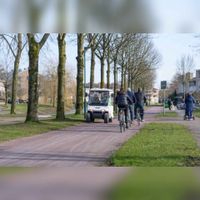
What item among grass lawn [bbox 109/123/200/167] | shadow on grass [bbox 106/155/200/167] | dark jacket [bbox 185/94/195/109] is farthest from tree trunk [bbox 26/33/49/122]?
shadow on grass [bbox 106/155/200/167]

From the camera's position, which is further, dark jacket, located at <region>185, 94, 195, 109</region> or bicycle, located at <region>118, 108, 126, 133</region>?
dark jacket, located at <region>185, 94, 195, 109</region>

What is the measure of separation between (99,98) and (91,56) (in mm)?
11471

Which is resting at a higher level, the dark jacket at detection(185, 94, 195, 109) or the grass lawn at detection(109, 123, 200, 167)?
the dark jacket at detection(185, 94, 195, 109)

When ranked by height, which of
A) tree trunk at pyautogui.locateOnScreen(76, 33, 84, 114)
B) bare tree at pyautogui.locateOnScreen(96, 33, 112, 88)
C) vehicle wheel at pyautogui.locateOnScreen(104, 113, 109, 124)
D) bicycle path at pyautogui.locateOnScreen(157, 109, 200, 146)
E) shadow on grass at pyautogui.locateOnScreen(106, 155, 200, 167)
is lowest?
shadow on grass at pyautogui.locateOnScreen(106, 155, 200, 167)

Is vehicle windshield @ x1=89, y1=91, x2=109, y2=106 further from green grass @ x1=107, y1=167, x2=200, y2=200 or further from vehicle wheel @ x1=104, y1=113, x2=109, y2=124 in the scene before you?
green grass @ x1=107, y1=167, x2=200, y2=200

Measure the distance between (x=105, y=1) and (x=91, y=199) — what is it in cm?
310

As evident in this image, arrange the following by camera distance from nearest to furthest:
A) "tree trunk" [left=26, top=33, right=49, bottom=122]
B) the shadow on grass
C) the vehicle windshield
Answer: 1. the shadow on grass
2. "tree trunk" [left=26, top=33, right=49, bottom=122]
3. the vehicle windshield

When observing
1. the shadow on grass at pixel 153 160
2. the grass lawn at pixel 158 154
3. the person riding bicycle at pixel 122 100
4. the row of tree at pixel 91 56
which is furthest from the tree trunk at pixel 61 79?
the shadow on grass at pixel 153 160

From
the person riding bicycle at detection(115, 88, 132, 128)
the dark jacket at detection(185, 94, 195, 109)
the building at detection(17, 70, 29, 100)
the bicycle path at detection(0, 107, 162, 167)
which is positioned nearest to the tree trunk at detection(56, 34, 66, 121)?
the person riding bicycle at detection(115, 88, 132, 128)

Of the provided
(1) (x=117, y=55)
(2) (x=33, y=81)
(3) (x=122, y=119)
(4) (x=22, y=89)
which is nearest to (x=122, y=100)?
(3) (x=122, y=119)

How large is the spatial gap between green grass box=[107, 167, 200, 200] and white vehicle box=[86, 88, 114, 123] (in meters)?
18.6

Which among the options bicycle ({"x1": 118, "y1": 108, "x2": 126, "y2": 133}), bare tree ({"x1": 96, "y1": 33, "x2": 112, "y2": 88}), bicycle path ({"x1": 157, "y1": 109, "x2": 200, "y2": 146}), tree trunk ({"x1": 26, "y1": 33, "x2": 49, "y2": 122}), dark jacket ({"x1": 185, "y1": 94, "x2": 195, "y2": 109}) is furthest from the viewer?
bare tree ({"x1": 96, "y1": 33, "x2": 112, "y2": 88})

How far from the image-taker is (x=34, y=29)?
819 centimetres

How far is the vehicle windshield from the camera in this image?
27812 millimetres
